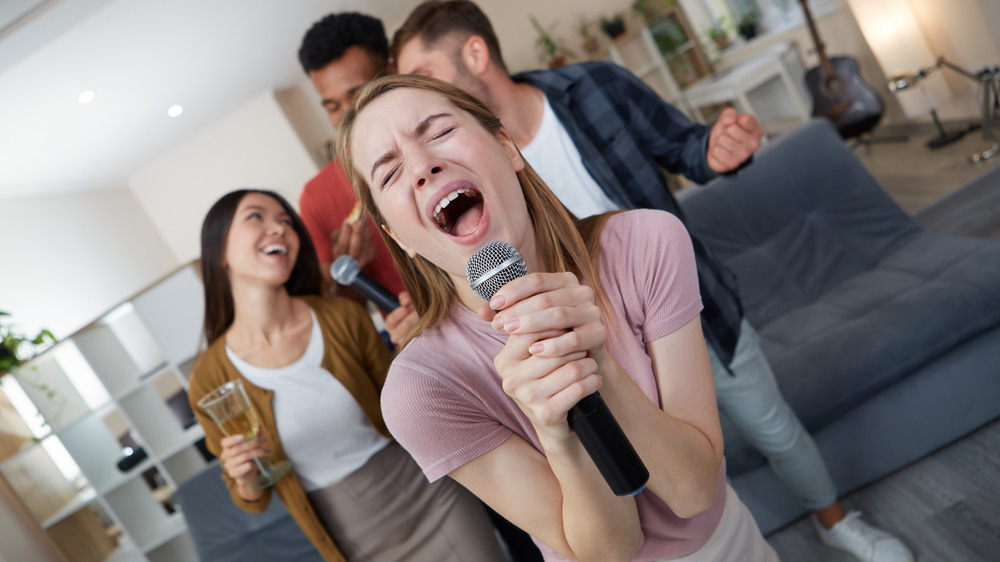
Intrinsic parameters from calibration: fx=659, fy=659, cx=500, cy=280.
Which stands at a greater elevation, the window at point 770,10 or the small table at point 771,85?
the window at point 770,10

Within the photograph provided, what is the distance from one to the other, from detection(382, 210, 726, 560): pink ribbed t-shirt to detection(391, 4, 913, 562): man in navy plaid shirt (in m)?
0.52

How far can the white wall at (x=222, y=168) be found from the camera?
641 centimetres

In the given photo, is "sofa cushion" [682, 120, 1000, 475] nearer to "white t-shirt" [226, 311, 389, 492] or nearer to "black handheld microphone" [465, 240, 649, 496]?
"white t-shirt" [226, 311, 389, 492]

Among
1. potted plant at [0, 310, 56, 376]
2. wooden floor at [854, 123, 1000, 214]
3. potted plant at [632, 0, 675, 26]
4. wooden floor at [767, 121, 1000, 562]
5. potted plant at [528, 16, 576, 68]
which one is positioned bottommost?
wooden floor at [767, 121, 1000, 562]

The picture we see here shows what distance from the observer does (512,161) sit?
3.07ft

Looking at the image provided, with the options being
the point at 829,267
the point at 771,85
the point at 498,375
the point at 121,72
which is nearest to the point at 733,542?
the point at 498,375

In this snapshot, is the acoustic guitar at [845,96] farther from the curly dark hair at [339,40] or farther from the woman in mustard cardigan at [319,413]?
the woman in mustard cardigan at [319,413]

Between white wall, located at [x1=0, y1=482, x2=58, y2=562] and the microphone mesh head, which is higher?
the microphone mesh head

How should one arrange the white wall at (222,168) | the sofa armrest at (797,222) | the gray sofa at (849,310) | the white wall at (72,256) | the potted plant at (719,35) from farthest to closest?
1. the potted plant at (719,35)
2. the white wall at (222,168)
3. the white wall at (72,256)
4. the sofa armrest at (797,222)
5. the gray sofa at (849,310)

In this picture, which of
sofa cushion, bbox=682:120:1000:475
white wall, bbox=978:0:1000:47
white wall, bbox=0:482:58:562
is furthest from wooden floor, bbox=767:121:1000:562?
white wall, bbox=0:482:58:562

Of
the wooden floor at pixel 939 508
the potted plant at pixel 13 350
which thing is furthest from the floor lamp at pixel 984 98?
the potted plant at pixel 13 350

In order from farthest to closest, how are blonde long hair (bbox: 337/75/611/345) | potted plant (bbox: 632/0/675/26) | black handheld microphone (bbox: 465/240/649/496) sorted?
1. potted plant (bbox: 632/0/675/26)
2. blonde long hair (bbox: 337/75/611/345)
3. black handheld microphone (bbox: 465/240/649/496)

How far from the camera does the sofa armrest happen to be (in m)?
2.53

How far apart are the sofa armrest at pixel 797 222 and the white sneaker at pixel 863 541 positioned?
919 mm
